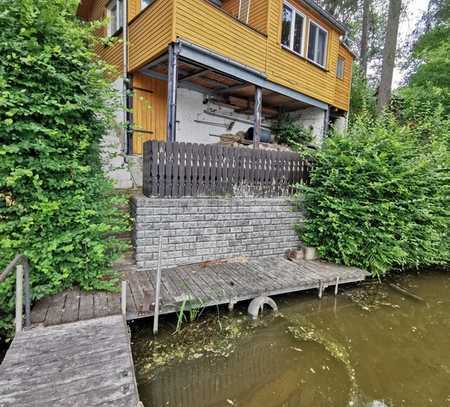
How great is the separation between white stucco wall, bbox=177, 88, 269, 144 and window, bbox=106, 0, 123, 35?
242 cm

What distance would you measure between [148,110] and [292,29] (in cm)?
534

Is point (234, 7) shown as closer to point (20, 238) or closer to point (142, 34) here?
point (142, 34)

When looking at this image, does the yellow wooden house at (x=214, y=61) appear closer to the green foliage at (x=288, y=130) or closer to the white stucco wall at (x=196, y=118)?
the white stucco wall at (x=196, y=118)

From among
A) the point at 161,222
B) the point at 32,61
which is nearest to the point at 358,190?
the point at 161,222

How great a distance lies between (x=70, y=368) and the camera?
211cm

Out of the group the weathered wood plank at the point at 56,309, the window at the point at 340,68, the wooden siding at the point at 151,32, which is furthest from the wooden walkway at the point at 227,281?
the window at the point at 340,68

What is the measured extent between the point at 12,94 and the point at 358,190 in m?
5.11

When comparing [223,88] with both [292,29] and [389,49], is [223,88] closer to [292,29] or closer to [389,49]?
[292,29]

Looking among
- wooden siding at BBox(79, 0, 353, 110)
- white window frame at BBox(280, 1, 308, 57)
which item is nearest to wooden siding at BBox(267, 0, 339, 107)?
wooden siding at BBox(79, 0, 353, 110)

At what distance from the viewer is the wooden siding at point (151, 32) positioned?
A: 5.69 meters

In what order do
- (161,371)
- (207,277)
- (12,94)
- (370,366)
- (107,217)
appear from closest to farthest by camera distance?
(12,94), (161,371), (370,366), (107,217), (207,277)

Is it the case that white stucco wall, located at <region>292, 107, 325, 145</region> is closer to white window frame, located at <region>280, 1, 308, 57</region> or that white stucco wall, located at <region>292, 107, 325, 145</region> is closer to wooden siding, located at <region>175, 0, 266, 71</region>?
white window frame, located at <region>280, 1, 308, 57</region>

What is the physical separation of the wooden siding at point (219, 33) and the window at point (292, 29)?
4.43 feet

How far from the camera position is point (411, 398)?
258 centimetres
